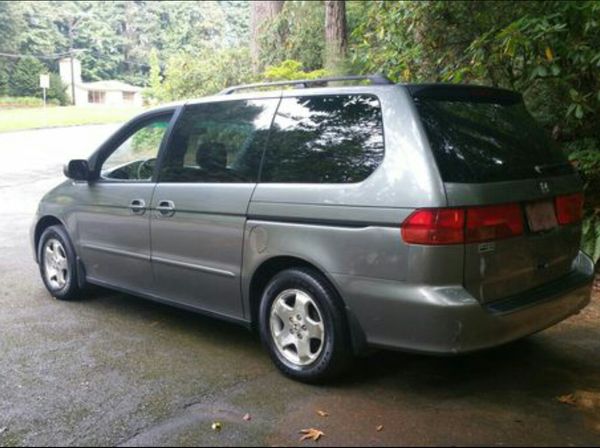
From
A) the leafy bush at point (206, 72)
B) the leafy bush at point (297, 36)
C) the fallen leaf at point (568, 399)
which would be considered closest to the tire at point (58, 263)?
the fallen leaf at point (568, 399)

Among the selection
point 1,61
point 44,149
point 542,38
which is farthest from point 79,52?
point 542,38

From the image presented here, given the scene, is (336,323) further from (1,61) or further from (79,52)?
(79,52)

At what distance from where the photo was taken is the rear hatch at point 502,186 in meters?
3.41

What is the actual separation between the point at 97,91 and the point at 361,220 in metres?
75.9

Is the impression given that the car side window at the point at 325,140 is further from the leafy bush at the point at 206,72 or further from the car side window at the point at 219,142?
the leafy bush at the point at 206,72

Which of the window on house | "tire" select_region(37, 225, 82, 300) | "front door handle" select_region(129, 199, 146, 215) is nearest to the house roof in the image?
the window on house

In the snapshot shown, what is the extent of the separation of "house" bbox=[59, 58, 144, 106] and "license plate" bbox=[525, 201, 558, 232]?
71.9 metres

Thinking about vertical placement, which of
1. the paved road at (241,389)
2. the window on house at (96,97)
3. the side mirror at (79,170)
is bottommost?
the paved road at (241,389)

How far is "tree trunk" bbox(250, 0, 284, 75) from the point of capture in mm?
13938

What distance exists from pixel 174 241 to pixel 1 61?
67.6 meters

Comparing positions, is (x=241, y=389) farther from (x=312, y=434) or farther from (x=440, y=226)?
(x=440, y=226)

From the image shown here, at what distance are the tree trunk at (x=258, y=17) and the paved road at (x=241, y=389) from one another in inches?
371

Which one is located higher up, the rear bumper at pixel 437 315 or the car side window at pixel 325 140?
the car side window at pixel 325 140

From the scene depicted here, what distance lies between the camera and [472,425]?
11.0 ft
